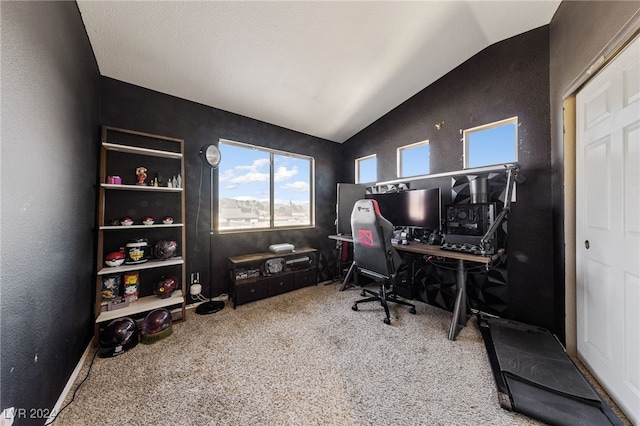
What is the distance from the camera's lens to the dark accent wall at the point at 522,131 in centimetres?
200

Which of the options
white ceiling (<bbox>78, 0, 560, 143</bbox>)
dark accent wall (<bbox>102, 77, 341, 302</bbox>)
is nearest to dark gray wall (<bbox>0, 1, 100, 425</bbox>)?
white ceiling (<bbox>78, 0, 560, 143</bbox>)

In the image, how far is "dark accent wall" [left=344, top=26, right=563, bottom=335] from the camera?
6.56 ft

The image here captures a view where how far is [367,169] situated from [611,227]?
9.23 ft

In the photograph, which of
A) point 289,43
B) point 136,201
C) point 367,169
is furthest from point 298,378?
point 367,169

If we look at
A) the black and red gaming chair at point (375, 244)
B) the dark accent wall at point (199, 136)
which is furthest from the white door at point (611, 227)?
the dark accent wall at point (199, 136)

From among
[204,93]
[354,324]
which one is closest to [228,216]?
[204,93]

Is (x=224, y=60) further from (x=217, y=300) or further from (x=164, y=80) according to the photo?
(x=217, y=300)

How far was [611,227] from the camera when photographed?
52.5 inches

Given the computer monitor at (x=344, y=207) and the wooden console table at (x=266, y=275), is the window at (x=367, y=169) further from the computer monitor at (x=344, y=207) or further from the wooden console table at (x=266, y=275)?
the wooden console table at (x=266, y=275)

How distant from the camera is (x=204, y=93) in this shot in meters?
2.49

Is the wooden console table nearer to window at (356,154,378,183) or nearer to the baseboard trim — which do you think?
the baseboard trim

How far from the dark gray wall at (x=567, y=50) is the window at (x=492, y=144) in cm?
31

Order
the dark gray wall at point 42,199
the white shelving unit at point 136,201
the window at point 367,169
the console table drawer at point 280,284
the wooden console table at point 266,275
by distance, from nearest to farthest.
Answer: the dark gray wall at point 42,199
the white shelving unit at point 136,201
the wooden console table at point 266,275
the console table drawer at point 280,284
the window at point 367,169

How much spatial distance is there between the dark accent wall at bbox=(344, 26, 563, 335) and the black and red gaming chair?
113cm
